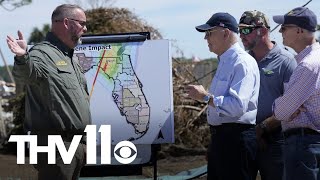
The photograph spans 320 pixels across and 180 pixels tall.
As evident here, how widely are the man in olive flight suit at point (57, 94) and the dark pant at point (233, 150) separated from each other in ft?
3.43

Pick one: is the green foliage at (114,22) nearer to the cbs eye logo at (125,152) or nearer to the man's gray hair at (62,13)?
the cbs eye logo at (125,152)

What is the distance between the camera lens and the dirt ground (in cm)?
865

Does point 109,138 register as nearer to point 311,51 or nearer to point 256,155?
point 256,155

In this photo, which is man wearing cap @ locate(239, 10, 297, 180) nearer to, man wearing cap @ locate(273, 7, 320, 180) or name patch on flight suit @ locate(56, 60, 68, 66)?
man wearing cap @ locate(273, 7, 320, 180)

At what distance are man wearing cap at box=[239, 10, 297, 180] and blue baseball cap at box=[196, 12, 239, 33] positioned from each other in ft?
1.26

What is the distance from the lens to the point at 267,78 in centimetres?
524

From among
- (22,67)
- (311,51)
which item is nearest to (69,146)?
(22,67)

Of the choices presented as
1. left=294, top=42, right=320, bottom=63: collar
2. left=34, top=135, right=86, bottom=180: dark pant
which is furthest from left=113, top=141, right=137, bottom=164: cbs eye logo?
left=294, top=42, right=320, bottom=63: collar

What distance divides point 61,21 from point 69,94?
0.63 m

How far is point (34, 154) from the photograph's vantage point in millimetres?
4746

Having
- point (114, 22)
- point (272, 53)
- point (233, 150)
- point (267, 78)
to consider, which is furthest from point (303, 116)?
point (114, 22)

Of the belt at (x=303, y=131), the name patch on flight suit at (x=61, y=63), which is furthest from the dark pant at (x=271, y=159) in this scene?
the name patch on flight suit at (x=61, y=63)

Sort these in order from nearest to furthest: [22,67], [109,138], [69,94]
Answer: [22,67]
[69,94]
[109,138]

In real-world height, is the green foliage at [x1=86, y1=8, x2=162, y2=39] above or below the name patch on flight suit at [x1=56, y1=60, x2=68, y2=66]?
above
